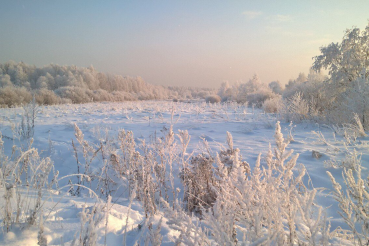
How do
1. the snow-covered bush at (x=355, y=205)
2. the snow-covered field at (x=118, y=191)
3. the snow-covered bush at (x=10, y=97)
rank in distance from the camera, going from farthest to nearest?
1. the snow-covered bush at (x=10, y=97)
2. the snow-covered field at (x=118, y=191)
3. the snow-covered bush at (x=355, y=205)

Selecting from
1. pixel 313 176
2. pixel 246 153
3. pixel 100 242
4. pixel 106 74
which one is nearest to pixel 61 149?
pixel 100 242

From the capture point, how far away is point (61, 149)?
12.4 ft

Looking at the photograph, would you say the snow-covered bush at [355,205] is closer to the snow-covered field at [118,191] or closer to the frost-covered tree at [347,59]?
the snow-covered field at [118,191]

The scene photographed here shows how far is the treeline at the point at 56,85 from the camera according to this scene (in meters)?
14.3

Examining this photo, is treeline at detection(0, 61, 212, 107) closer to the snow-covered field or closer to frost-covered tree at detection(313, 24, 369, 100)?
the snow-covered field

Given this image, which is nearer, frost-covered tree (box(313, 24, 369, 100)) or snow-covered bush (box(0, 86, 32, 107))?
frost-covered tree (box(313, 24, 369, 100))

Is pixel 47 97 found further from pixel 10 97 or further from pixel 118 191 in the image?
pixel 118 191

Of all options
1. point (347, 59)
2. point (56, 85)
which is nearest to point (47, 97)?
point (56, 85)

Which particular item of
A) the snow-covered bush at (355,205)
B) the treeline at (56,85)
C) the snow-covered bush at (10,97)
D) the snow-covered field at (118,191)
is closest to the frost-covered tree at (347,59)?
the snow-covered field at (118,191)

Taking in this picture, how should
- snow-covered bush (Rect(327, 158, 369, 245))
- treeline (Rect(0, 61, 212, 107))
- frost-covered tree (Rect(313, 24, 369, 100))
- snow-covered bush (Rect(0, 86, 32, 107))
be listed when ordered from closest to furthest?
snow-covered bush (Rect(327, 158, 369, 245)), frost-covered tree (Rect(313, 24, 369, 100)), snow-covered bush (Rect(0, 86, 32, 107)), treeline (Rect(0, 61, 212, 107))

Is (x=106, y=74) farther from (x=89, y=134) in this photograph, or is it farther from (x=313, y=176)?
(x=313, y=176)

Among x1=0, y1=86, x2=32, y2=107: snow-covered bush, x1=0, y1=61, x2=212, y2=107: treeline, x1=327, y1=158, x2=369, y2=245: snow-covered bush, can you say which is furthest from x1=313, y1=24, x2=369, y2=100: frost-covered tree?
x1=0, y1=86, x2=32, y2=107: snow-covered bush

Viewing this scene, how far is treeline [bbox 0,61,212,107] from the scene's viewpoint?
14256 mm

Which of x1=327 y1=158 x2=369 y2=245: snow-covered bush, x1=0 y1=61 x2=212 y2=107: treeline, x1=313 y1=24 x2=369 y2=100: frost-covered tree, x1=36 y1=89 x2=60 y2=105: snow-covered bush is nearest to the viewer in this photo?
x1=327 y1=158 x2=369 y2=245: snow-covered bush
